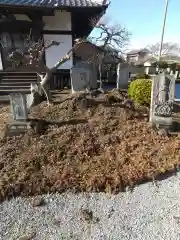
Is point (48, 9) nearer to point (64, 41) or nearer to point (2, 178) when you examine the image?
point (64, 41)

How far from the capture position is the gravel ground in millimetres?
2797

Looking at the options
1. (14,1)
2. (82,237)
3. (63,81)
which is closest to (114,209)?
(82,237)

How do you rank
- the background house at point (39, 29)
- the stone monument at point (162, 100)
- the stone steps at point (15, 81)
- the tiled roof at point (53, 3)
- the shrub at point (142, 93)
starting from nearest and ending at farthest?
the stone monument at point (162, 100) < the shrub at point (142, 93) < the tiled roof at point (53, 3) < the background house at point (39, 29) < the stone steps at point (15, 81)

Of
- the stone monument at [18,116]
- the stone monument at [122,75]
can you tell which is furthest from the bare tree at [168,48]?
the stone monument at [18,116]

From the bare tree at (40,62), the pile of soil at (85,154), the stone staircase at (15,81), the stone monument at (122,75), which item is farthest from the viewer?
the stone monument at (122,75)

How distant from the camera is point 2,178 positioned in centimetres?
359

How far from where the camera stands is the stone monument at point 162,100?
4.91m

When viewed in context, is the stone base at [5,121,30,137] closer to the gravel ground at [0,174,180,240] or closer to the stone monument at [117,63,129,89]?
the gravel ground at [0,174,180,240]

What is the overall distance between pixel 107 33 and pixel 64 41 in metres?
3.46

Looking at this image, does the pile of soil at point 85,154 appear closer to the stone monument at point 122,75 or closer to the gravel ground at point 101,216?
the gravel ground at point 101,216

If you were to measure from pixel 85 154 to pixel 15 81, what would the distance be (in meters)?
6.75

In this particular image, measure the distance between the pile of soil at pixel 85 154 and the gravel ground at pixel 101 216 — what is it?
0.19m

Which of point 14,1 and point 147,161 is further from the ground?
point 14,1

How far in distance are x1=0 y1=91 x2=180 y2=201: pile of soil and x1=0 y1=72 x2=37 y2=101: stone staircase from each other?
4.20 metres
